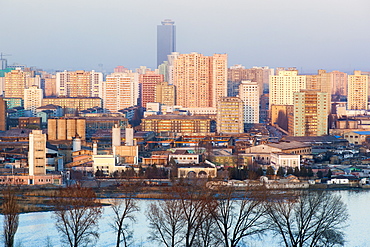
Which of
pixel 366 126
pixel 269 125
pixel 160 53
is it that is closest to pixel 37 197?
pixel 366 126

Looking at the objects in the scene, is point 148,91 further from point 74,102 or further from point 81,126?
point 81,126

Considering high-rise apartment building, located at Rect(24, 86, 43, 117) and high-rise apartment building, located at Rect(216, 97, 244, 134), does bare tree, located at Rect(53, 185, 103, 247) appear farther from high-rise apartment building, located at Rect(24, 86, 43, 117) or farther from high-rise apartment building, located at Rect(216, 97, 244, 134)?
high-rise apartment building, located at Rect(24, 86, 43, 117)

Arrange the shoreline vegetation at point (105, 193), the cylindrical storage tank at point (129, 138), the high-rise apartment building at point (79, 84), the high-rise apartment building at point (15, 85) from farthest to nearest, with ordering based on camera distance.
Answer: the high-rise apartment building at point (79, 84) < the high-rise apartment building at point (15, 85) < the cylindrical storage tank at point (129, 138) < the shoreline vegetation at point (105, 193)

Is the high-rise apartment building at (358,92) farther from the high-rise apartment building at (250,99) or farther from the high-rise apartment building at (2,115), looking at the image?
the high-rise apartment building at (2,115)

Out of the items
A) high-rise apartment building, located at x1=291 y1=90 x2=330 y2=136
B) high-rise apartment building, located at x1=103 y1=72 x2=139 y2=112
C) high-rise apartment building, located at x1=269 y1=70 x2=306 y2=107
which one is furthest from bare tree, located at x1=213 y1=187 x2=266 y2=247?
high-rise apartment building, located at x1=103 y1=72 x2=139 y2=112

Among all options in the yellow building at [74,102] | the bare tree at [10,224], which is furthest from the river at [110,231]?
the yellow building at [74,102]

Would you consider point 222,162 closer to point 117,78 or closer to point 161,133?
point 161,133

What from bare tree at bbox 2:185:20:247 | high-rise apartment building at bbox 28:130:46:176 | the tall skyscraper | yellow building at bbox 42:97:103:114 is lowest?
bare tree at bbox 2:185:20:247
